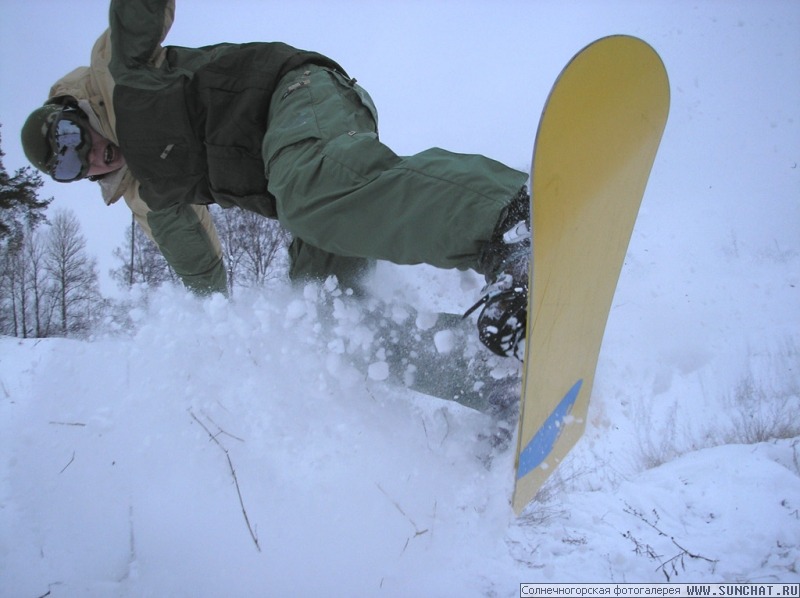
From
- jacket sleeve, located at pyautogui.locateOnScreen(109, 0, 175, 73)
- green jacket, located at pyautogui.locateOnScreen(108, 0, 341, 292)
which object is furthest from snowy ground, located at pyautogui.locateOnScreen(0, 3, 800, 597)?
jacket sleeve, located at pyautogui.locateOnScreen(109, 0, 175, 73)

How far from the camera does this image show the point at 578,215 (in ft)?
3.49

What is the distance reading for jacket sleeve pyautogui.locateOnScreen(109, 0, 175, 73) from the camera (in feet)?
4.22

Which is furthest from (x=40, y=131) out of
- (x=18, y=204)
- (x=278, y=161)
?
(x=18, y=204)

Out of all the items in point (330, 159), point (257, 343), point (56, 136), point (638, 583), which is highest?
point (56, 136)

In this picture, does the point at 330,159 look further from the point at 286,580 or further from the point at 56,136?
the point at 286,580

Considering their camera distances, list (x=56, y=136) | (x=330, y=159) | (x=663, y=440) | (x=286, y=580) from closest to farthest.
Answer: (x=330, y=159), (x=286, y=580), (x=56, y=136), (x=663, y=440)

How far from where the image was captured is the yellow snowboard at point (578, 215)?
942mm

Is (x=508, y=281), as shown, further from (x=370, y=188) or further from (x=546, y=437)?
(x=546, y=437)

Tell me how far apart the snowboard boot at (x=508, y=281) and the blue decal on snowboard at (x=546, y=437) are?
0.85 feet

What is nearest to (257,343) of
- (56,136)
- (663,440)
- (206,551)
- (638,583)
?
(206,551)

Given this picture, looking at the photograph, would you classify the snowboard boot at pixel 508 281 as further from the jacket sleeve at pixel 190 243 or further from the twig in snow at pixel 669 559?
the jacket sleeve at pixel 190 243

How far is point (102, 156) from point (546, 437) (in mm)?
1705

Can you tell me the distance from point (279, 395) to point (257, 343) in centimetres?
24

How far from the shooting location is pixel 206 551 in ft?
4.36
